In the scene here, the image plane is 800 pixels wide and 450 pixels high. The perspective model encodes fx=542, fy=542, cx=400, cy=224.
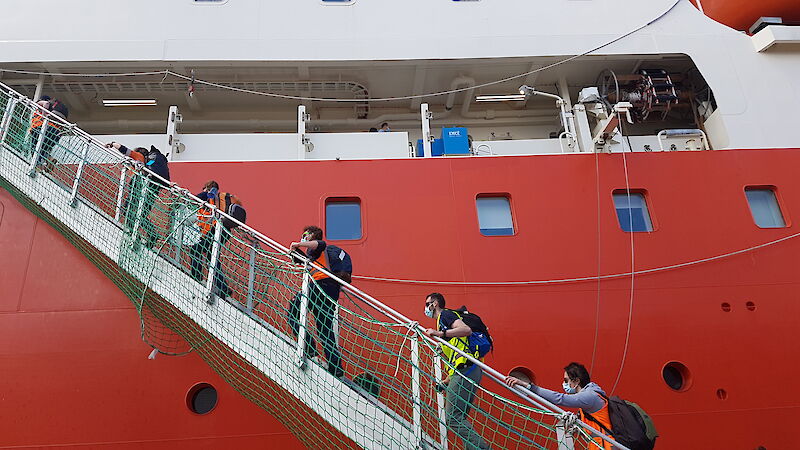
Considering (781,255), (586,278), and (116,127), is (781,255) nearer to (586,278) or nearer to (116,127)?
(586,278)

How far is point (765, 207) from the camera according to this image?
5.45 metres

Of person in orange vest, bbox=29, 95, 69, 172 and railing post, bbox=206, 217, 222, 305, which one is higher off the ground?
person in orange vest, bbox=29, 95, 69, 172

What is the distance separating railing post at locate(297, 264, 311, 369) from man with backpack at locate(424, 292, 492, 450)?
2.41ft

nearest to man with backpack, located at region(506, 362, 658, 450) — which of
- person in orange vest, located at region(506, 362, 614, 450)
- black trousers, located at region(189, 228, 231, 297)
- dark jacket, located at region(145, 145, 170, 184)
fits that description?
person in orange vest, located at region(506, 362, 614, 450)

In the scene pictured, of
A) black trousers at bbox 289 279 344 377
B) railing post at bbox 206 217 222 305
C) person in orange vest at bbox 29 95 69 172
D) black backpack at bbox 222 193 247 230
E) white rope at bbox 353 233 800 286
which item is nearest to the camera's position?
black trousers at bbox 289 279 344 377

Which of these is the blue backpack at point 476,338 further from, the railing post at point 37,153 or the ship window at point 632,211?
the railing post at point 37,153

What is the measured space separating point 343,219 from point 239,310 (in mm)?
1821

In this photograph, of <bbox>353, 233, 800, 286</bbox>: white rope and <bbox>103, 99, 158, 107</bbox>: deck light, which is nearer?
<bbox>353, 233, 800, 286</bbox>: white rope

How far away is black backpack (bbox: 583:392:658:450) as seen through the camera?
2492 mm

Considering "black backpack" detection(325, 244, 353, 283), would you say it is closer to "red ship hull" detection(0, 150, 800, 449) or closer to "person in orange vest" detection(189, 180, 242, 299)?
"person in orange vest" detection(189, 180, 242, 299)

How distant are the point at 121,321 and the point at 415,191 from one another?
110 inches

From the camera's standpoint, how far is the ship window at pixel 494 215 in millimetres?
5164

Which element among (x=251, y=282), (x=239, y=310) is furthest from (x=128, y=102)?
(x=239, y=310)

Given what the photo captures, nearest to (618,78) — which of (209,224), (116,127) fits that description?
(209,224)
